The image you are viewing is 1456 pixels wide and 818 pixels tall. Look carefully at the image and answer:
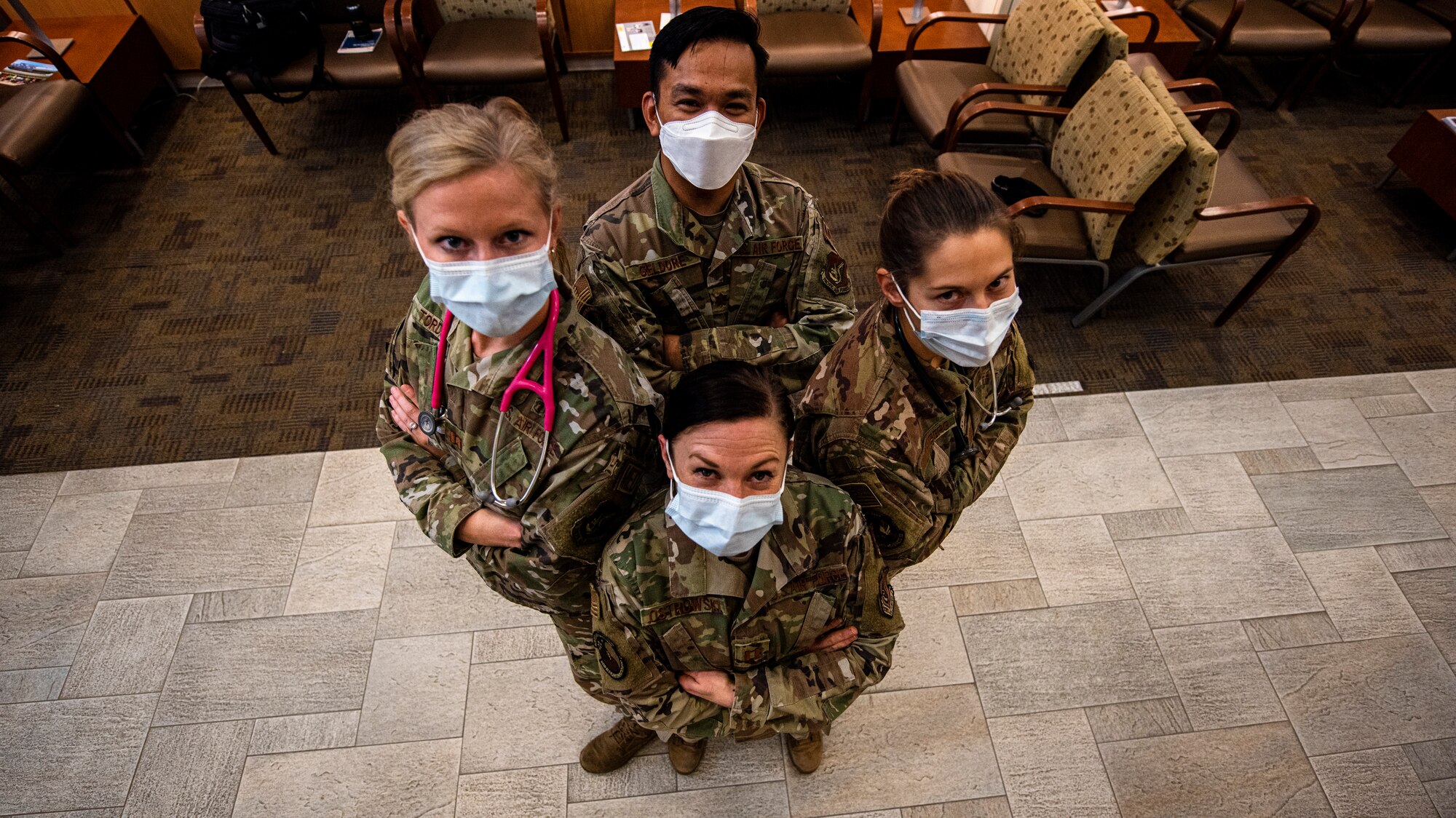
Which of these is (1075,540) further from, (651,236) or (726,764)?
(651,236)

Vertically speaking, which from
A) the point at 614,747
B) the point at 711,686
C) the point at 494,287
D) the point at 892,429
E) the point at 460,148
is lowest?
the point at 614,747

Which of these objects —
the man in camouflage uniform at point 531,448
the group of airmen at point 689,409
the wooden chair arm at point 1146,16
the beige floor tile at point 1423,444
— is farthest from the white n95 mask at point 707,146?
the beige floor tile at point 1423,444

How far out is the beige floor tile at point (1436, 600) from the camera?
246cm

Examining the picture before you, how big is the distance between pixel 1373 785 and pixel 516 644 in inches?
110

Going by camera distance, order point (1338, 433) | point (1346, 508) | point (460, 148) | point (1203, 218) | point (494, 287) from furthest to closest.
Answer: point (1338, 433) < point (1203, 218) < point (1346, 508) < point (494, 287) < point (460, 148)

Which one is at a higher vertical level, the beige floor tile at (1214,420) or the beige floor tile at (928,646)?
the beige floor tile at (1214,420)

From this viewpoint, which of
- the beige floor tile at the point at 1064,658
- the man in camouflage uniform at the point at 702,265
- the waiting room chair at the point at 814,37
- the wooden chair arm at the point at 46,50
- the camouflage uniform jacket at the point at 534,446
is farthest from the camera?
A: the waiting room chair at the point at 814,37

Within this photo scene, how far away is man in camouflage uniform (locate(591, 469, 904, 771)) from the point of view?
146 cm

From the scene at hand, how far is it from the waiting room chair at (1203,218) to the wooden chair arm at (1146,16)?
72cm

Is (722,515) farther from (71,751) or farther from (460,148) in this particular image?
(71,751)

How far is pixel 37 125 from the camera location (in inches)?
136

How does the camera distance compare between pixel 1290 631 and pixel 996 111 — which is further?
pixel 996 111

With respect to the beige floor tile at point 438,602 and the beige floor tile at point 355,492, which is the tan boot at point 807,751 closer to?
the beige floor tile at point 438,602

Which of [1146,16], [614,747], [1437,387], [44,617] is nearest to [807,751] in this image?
[614,747]
